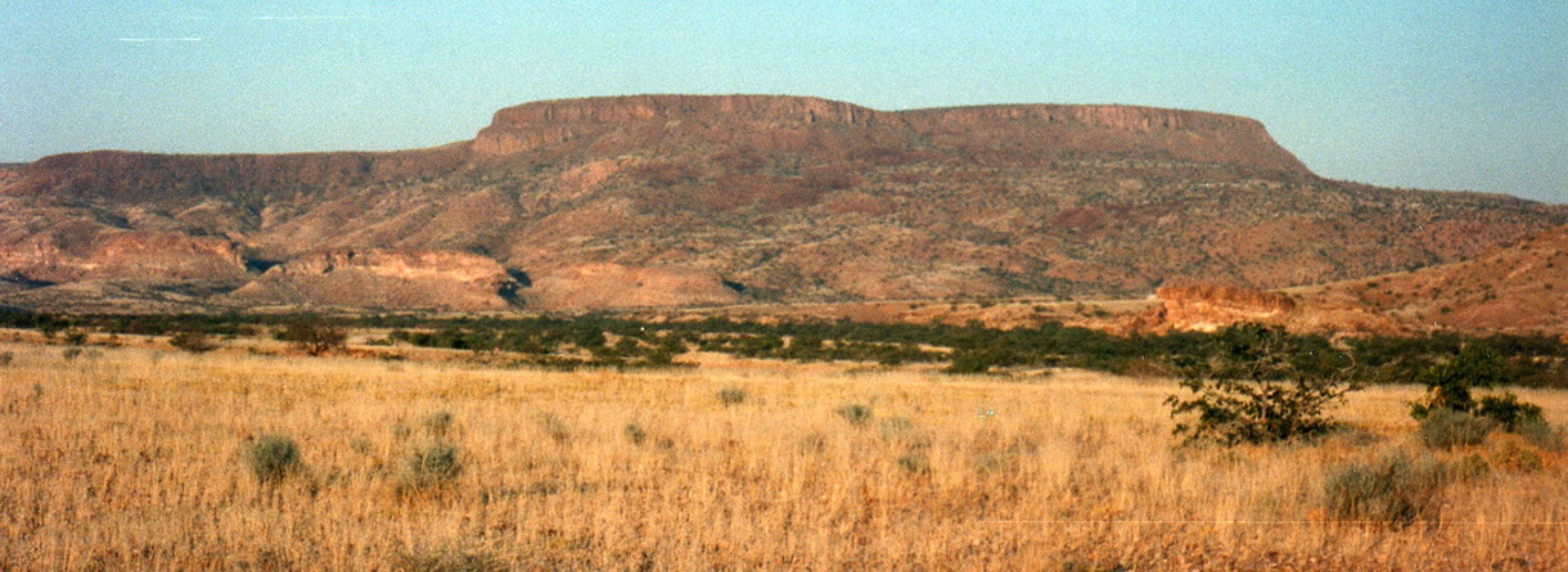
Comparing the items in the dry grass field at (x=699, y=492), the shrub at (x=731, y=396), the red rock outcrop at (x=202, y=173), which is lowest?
the shrub at (x=731, y=396)

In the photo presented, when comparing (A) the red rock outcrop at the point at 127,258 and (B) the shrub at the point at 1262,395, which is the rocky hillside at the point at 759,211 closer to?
(A) the red rock outcrop at the point at 127,258

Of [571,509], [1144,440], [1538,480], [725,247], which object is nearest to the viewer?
[571,509]

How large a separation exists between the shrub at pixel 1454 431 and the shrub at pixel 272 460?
11954 mm

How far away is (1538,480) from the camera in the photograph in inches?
440

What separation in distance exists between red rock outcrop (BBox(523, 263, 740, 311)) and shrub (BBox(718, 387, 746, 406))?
2687 inches

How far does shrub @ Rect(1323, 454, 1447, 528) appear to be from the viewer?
8977 millimetres

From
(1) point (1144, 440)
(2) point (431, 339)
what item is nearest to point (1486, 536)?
(1) point (1144, 440)

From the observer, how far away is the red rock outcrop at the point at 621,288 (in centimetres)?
9281

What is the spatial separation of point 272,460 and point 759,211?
108306mm

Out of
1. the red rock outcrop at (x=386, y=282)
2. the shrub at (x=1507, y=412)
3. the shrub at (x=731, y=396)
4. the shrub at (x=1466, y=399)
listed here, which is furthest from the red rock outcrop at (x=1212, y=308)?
the red rock outcrop at (x=386, y=282)

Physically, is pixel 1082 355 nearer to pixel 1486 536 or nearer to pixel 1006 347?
pixel 1006 347

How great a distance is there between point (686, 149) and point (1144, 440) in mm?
125954

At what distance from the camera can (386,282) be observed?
10288 cm

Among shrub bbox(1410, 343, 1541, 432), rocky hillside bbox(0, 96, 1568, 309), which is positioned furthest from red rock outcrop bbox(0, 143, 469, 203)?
shrub bbox(1410, 343, 1541, 432)
